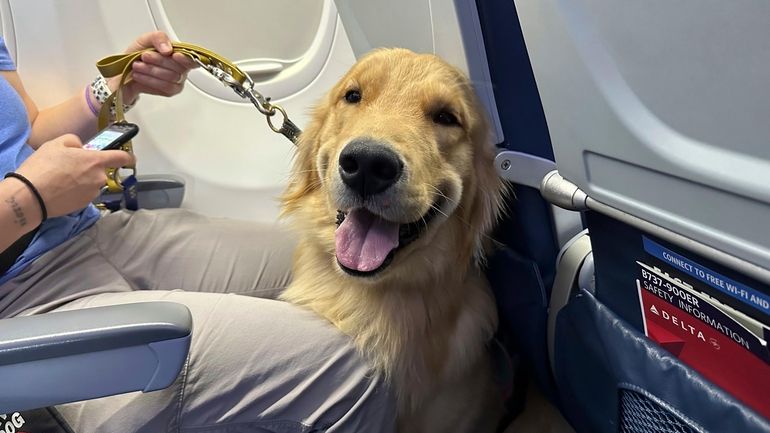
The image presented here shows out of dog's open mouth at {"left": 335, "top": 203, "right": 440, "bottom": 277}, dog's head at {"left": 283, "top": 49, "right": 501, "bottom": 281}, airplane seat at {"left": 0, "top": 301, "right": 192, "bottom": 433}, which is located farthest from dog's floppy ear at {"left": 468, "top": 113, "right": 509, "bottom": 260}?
airplane seat at {"left": 0, "top": 301, "right": 192, "bottom": 433}

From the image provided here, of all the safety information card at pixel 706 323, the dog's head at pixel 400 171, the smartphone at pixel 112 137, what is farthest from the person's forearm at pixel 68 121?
the safety information card at pixel 706 323

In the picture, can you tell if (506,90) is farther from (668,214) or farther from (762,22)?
(762,22)

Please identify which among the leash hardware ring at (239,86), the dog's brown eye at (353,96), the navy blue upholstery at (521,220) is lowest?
the navy blue upholstery at (521,220)

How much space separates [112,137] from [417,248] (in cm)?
61

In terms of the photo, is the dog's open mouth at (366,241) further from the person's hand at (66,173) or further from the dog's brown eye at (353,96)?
the person's hand at (66,173)

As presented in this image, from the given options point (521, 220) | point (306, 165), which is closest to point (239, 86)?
point (306, 165)

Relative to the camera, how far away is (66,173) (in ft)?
3.10


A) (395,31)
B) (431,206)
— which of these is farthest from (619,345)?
(395,31)

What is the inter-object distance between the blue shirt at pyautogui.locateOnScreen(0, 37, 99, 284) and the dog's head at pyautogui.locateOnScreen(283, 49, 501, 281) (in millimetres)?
448

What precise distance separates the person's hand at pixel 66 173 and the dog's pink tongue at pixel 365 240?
16.7 inches

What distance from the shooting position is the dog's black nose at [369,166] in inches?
33.8

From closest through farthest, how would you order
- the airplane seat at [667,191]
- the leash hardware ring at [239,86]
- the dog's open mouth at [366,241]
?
1. the airplane seat at [667,191]
2. the dog's open mouth at [366,241]
3. the leash hardware ring at [239,86]

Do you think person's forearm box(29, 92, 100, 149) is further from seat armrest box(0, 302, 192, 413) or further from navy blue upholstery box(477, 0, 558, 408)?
navy blue upholstery box(477, 0, 558, 408)

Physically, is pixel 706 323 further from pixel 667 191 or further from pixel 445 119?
pixel 445 119
